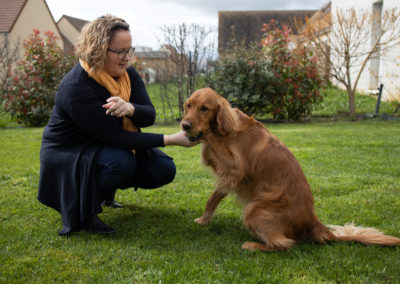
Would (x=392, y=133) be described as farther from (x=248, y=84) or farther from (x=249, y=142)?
(x=249, y=142)

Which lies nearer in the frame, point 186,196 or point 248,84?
point 186,196

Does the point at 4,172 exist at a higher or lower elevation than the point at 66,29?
lower

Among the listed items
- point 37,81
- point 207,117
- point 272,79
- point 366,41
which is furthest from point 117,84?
point 366,41

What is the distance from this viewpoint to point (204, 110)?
Answer: 8.89 feet

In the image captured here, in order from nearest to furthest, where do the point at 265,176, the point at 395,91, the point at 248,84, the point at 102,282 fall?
1. the point at 102,282
2. the point at 265,176
3. the point at 248,84
4. the point at 395,91

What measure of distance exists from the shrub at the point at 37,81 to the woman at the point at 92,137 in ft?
26.3

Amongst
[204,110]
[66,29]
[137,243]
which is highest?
[66,29]

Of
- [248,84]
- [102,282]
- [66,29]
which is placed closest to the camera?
[102,282]

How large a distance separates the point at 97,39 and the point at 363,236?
2488mm

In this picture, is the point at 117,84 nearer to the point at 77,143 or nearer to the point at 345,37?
the point at 77,143

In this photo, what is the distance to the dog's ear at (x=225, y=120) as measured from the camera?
2666 millimetres

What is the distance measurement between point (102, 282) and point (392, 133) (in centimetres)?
702

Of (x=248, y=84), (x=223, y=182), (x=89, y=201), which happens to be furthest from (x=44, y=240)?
(x=248, y=84)

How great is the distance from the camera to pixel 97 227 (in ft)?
9.45
